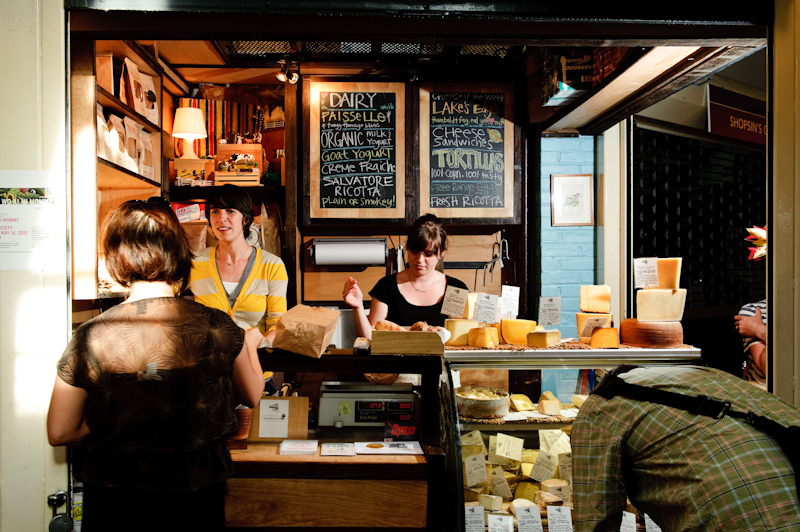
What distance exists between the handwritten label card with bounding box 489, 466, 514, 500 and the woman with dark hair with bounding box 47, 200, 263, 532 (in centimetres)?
119

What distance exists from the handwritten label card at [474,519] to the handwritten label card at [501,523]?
0.04 m

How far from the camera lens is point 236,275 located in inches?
108

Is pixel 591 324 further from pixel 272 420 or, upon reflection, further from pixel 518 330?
pixel 272 420

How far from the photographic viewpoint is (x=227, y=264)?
276 cm

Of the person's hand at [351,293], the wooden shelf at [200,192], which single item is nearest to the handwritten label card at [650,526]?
the person's hand at [351,293]

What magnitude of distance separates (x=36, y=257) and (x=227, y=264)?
0.97m

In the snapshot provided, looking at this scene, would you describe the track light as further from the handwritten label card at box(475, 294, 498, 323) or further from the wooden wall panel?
the wooden wall panel

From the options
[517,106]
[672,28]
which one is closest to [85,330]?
[672,28]

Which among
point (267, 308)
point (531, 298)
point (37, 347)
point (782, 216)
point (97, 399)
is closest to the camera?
point (97, 399)

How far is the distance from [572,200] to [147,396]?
331cm

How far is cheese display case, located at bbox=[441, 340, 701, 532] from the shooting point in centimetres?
212

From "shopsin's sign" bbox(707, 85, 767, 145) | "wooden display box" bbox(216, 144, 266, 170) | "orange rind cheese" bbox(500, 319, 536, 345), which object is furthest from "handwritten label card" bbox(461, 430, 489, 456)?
"shopsin's sign" bbox(707, 85, 767, 145)

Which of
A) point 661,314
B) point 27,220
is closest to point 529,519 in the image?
point 661,314

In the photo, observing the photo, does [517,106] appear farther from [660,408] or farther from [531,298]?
[660,408]
